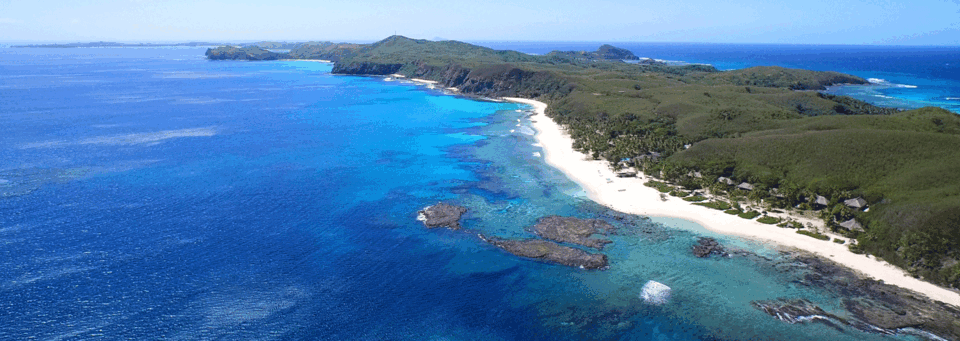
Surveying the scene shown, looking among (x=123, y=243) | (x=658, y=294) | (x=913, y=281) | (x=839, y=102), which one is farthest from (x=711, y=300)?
(x=839, y=102)

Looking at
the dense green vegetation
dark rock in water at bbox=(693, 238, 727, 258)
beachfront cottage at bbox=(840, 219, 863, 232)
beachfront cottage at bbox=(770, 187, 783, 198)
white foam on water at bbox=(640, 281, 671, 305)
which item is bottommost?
white foam on water at bbox=(640, 281, 671, 305)

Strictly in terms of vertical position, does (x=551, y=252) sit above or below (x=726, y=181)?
below

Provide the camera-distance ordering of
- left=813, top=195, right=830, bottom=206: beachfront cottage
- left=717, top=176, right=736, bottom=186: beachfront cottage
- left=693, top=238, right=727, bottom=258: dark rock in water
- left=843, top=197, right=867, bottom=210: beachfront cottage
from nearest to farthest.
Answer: left=693, top=238, right=727, bottom=258: dark rock in water
left=843, top=197, right=867, bottom=210: beachfront cottage
left=813, top=195, right=830, bottom=206: beachfront cottage
left=717, top=176, right=736, bottom=186: beachfront cottage

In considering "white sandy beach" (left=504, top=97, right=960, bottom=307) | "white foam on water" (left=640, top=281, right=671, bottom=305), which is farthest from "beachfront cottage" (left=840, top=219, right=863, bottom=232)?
"white foam on water" (left=640, top=281, right=671, bottom=305)

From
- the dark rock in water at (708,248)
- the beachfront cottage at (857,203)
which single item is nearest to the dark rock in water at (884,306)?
the dark rock in water at (708,248)

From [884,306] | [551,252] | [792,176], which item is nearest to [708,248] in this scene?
[884,306]

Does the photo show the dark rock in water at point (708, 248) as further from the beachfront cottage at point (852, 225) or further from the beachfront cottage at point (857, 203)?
the beachfront cottage at point (857, 203)

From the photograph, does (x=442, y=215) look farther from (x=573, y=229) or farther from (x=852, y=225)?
(x=852, y=225)

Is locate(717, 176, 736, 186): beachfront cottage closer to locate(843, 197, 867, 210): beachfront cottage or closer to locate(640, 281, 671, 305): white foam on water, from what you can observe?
locate(843, 197, 867, 210): beachfront cottage
